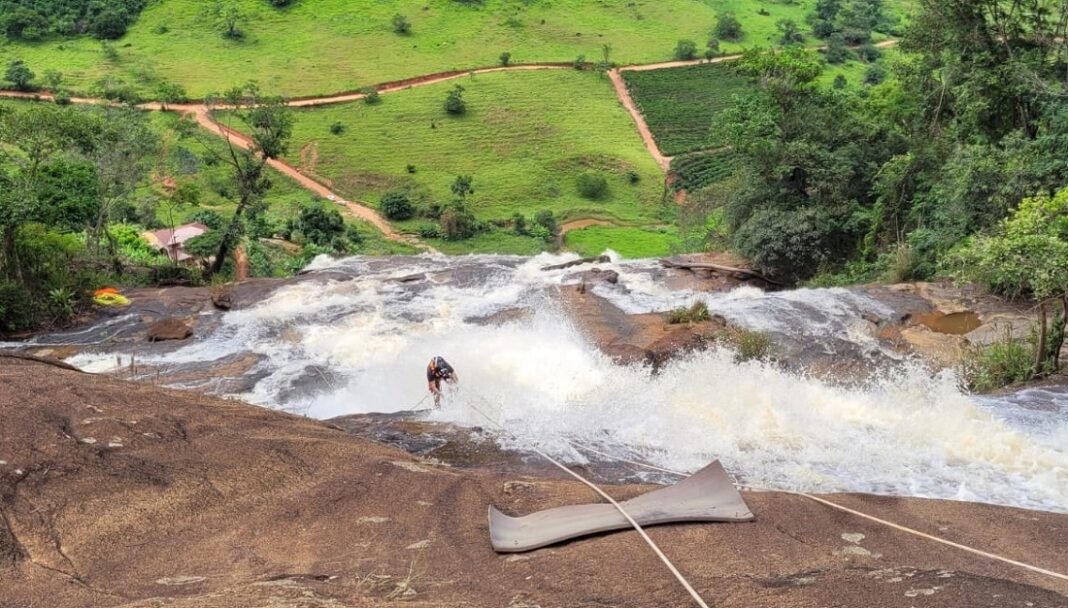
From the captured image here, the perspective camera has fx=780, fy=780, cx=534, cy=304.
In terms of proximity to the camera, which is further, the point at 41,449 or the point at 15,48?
the point at 15,48

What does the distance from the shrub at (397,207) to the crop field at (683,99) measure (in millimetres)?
20686

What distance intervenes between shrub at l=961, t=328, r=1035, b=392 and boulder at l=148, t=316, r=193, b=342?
15038 millimetres

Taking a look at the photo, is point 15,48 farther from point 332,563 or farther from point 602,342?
point 332,563

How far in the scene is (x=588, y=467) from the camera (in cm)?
837

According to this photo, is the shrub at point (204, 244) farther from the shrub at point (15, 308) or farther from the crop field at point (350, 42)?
the crop field at point (350, 42)

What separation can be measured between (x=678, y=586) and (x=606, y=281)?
1604 cm

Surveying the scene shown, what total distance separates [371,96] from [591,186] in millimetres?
18949

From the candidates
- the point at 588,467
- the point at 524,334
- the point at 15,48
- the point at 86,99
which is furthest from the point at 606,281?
the point at 15,48

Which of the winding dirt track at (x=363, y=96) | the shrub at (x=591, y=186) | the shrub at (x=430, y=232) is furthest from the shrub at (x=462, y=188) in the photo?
the shrub at (x=591, y=186)

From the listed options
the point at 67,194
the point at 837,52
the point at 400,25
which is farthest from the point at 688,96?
the point at 67,194

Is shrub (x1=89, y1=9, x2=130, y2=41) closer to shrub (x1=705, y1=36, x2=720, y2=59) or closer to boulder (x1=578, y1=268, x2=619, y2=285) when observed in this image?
shrub (x1=705, y1=36, x2=720, y2=59)

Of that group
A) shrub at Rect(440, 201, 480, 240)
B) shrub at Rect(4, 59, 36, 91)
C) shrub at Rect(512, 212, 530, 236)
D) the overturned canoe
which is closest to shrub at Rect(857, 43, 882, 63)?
shrub at Rect(512, 212, 530, 236)

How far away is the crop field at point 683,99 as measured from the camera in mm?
57500

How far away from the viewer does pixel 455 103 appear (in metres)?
55.2
